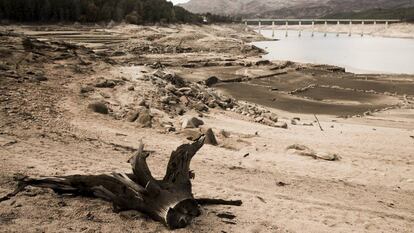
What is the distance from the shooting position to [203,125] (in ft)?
47.0

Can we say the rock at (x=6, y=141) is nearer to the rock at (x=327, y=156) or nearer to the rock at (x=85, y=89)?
the rock at (x=85, y=89)

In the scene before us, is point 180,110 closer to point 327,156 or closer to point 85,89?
point 85,89

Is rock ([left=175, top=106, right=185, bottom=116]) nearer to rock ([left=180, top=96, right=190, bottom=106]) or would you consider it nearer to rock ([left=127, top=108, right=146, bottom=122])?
rock ([left=180, top=96, right=190, bottom=106])

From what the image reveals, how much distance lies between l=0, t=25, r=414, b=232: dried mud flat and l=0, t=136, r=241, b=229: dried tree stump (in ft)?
0.50

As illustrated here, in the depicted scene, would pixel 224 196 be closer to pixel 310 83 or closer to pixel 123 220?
pixel 123 220

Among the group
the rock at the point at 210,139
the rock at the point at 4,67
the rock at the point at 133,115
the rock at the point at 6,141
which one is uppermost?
the rock at the point at 4,67

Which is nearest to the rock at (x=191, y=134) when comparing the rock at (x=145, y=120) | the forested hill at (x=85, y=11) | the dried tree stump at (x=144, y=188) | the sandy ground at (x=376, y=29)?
the rock at (x=145, y=120)

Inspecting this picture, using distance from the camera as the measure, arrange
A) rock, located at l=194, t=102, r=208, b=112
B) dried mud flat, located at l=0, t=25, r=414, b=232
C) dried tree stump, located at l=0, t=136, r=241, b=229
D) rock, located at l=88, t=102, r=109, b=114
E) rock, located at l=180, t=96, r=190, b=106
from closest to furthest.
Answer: dried tree stump, located at l=0, t=136, r=241, b=229 < dried mud flat, located at l=0, t=25, r=414, b=232 < rock, located at l=88, t=102, r=109, b=114 < rock, located at l=194, t=102, r=208, b=112 < rock, located at l=180, t=96, r=190, b=106

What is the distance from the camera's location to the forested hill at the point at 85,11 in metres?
57.8

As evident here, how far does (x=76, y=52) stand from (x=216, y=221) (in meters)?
17.6

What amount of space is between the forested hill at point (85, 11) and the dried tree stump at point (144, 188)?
57356 mm

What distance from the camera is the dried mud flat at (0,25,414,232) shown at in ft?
21.5

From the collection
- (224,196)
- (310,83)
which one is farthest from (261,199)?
(310,83)

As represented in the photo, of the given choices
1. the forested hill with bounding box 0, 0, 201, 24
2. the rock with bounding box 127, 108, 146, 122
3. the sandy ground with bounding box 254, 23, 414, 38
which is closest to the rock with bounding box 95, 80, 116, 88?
the rock with bounding box 127, 108, 146, 122
